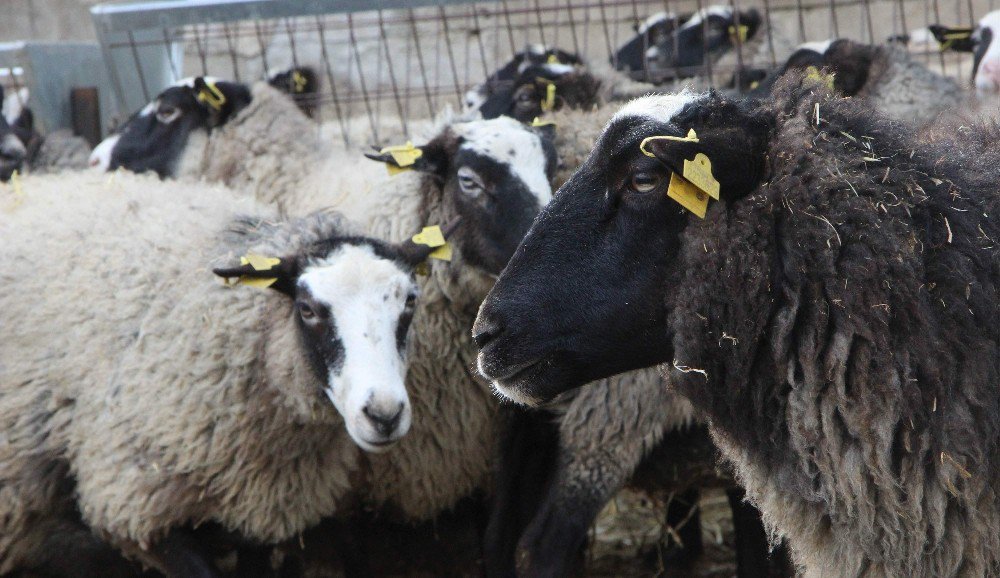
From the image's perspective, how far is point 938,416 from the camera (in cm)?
200

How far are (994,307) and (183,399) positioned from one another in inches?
95.7

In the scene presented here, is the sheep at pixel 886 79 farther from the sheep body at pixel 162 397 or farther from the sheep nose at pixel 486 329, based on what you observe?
the sheep nose at pixel 486 329

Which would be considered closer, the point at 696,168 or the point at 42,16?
the point at 696,168

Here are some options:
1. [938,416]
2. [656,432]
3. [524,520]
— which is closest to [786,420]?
[938,416]

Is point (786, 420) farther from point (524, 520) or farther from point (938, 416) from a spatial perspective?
point (524, 520)

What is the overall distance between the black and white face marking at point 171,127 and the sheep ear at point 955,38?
145 inches

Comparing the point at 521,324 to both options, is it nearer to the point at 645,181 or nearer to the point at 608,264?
the point at 608,264

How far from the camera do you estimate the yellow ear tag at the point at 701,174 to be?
79.4 inches

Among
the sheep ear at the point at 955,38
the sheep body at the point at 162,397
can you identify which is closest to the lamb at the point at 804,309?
the sheep body at the point at 162,397

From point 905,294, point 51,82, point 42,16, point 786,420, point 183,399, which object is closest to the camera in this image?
point 905,294

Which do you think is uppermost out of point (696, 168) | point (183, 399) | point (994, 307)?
point (696, 168)

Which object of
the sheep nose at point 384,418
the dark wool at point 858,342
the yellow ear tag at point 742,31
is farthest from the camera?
the yellow ear tag at point 742,31

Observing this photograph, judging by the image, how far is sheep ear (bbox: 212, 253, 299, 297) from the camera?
3.40m

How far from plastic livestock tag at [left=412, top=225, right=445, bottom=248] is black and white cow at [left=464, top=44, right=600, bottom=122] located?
1.64 m
